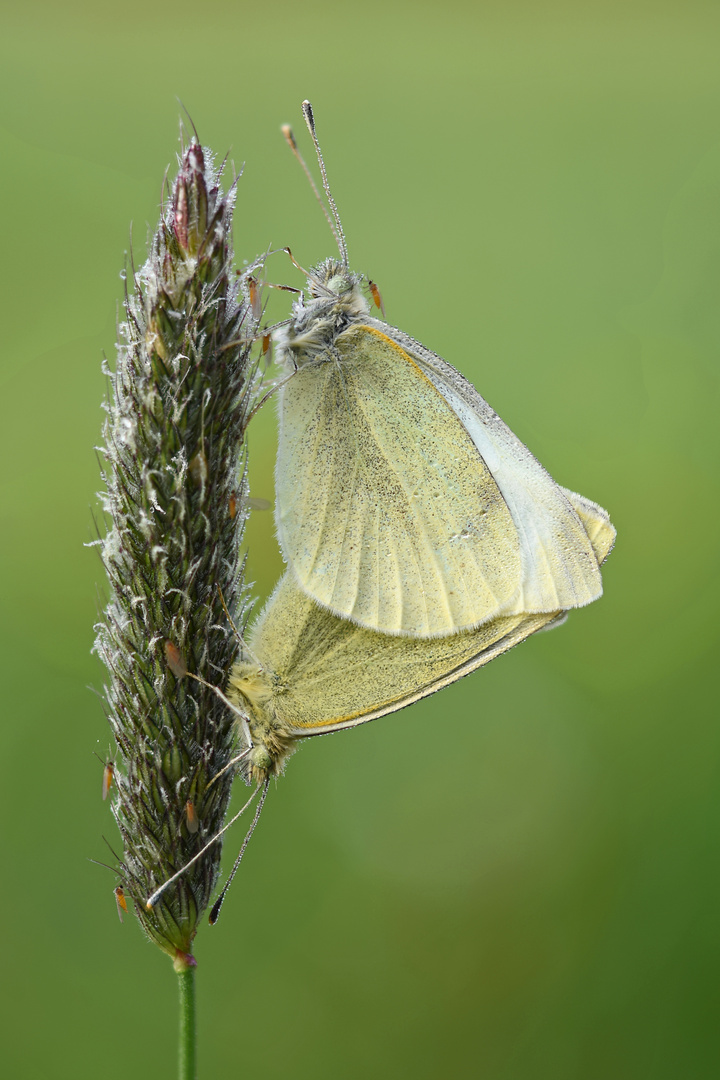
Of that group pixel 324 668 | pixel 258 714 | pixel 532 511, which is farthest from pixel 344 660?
pixel 532 511

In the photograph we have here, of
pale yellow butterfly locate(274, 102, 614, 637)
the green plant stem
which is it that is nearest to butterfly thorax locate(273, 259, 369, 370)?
pale yellow butterfly locate(274, 102, 614, 637)

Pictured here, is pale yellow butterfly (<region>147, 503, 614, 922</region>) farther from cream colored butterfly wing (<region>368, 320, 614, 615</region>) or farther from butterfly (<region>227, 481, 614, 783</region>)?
cream colored butterfly wing (<region>368, 320, 614, 615</region>)

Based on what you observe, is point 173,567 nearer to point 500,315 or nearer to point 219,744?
point 219,744

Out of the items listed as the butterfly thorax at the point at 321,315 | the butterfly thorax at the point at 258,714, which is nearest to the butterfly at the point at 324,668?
the butterfly thorax at the point at 258,714

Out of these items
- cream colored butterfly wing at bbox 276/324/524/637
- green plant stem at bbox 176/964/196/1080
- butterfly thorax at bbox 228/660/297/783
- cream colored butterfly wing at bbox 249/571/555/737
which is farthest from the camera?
cream colored butterfly wing at bbox 276/324/524/637

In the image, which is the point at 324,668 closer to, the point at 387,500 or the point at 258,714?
the point at 258,714

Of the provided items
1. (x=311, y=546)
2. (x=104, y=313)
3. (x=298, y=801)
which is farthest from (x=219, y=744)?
(x=104, y=313)
